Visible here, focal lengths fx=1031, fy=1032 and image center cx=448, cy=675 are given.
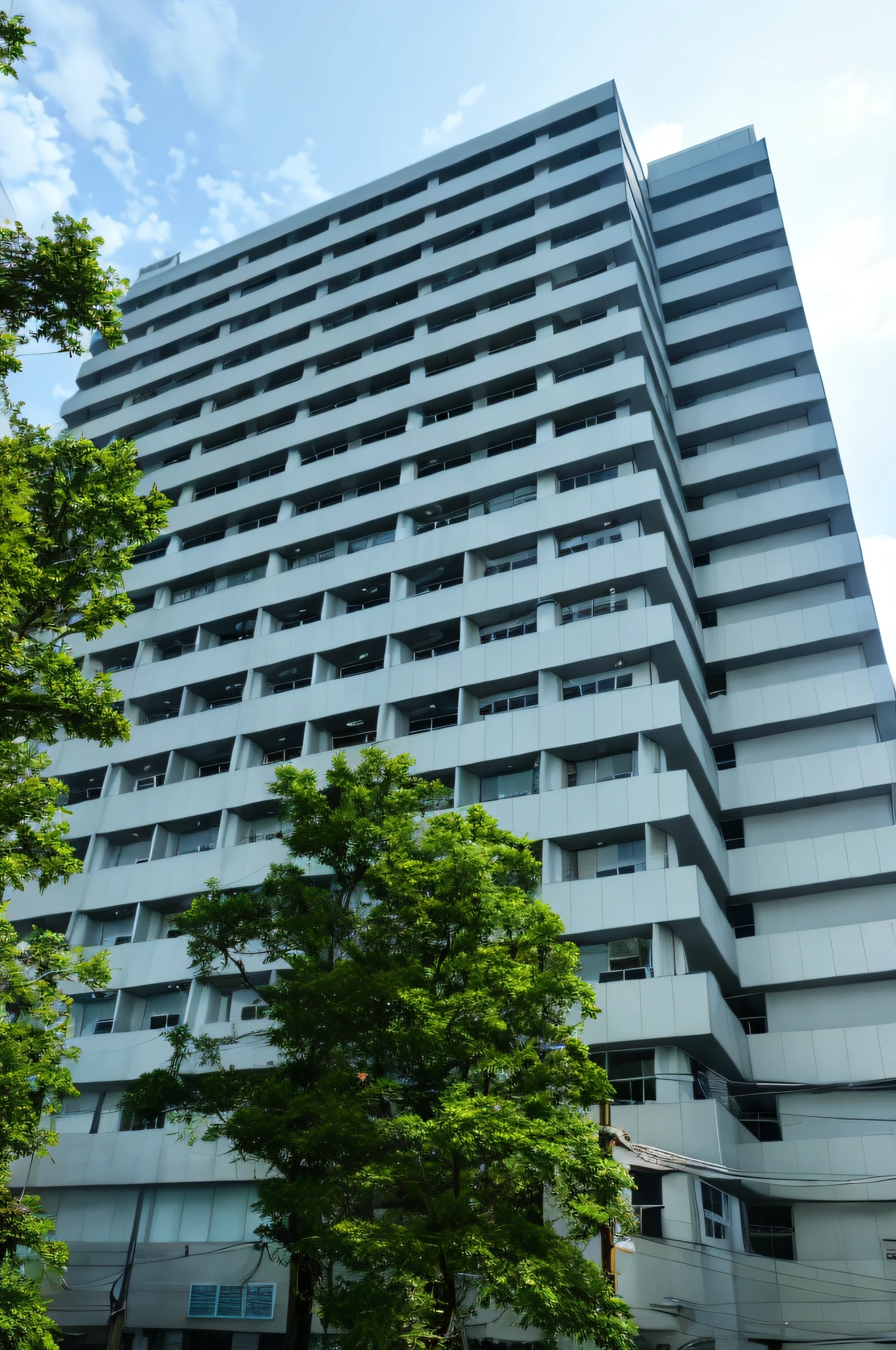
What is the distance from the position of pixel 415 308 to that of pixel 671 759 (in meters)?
23.5

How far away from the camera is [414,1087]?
58.0 feet

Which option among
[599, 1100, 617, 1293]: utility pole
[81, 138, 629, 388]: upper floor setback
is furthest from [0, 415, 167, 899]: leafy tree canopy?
[81, 138, 629, 388]: upper floor setback

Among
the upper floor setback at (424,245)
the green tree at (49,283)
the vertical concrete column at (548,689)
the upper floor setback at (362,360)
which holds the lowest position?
the green tree at (49,283)

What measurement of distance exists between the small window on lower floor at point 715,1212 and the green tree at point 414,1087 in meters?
4.88

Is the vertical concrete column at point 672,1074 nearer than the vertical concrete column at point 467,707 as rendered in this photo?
Yes

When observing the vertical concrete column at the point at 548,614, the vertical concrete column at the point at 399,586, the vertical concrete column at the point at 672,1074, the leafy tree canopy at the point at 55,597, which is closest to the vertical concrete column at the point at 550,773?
the vertical concrete column at the point at 548,614

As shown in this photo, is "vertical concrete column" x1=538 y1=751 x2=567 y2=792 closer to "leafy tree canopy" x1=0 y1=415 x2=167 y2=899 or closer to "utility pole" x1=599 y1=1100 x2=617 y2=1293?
"utility pole" x1=599 y1=1100 x2=617 y2=1293

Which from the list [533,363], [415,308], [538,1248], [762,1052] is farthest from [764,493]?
[538,1248]

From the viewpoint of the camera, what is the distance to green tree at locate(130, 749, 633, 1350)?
1555 cm

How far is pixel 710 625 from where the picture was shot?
38.6 m

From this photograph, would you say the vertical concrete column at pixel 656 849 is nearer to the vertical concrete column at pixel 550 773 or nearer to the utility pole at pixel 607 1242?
the vertical concrete column at pixel 550 773

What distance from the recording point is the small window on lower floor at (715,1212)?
979 inches

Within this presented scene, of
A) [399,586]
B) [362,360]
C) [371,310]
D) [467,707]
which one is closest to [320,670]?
[399,586]

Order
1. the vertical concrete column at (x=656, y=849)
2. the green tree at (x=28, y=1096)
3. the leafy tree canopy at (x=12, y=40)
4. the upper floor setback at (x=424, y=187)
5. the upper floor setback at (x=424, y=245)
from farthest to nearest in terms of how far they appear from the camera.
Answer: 1. the upper floor setback at (x=424, y=187)
2. the upper floor setback at (x=424, y=245)
3. the vertical concrete column at (x=656, y=849)
4. the green tree at (x=28, y=1096)
5. the leafy tree canopy at (x=12, y=40)
